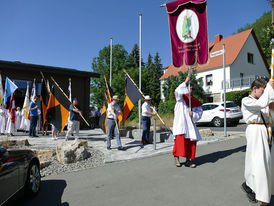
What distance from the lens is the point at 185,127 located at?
502 cm

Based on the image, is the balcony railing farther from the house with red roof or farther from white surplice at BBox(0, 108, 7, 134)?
white surplice at BBox(0, 108, 7, 134)

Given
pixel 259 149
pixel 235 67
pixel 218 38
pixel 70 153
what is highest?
pixel 218 38

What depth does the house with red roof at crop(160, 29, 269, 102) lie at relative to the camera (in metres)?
27.0

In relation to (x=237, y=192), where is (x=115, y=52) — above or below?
above

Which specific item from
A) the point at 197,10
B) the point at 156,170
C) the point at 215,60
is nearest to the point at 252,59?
the point at 215,60

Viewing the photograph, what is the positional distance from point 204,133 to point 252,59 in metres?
25.8

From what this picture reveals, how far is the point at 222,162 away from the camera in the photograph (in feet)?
17.0

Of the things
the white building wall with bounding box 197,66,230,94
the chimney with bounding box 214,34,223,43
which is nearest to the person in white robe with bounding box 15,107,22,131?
the white building wall with bounding box 197,66,230,94

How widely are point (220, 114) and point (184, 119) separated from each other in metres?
11.0

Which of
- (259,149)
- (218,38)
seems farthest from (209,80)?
(259,149)

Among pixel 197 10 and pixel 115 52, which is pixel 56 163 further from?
pixel 115 52

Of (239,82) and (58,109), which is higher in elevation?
(239,82)

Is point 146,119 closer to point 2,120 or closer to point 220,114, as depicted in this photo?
point 220,114

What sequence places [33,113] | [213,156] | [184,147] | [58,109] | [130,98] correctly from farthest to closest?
1. [33,113]
2. [58,109]
3. [130,98]
4. [213,156]
5. [184,147]
